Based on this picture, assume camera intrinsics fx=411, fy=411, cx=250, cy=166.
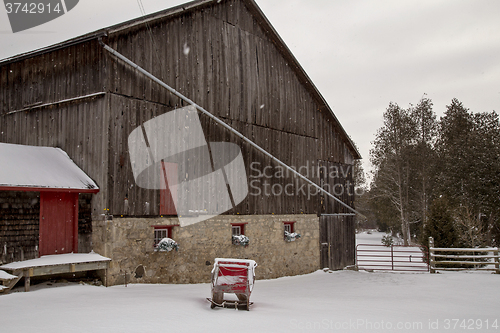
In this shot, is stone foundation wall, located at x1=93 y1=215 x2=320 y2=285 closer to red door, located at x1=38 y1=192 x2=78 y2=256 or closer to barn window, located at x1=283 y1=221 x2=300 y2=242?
barn window, located at x1=283 y1=221 x2=300 y2=242

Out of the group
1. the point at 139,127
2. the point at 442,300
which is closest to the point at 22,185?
the point at 139,127

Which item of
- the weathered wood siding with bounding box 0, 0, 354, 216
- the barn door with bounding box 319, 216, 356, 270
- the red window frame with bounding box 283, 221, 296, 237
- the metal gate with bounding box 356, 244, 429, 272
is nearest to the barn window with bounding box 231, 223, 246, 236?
the weathered wood siding with bounding box 0, 0, 354, 216

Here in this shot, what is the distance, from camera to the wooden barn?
10.8 meters

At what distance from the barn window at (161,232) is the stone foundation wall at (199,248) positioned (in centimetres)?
12

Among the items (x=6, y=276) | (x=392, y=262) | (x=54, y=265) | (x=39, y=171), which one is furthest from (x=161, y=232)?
(x=392, y=262)

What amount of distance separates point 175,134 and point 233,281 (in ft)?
18.8

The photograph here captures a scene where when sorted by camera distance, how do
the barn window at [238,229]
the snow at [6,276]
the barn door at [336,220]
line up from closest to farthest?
the snow at [6,276]
the barn window at [238,229]
the barn door at [336,220]

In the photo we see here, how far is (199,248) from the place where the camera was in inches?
502

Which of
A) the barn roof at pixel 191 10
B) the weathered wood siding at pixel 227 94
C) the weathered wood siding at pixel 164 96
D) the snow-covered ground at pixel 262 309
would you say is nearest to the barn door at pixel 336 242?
the weathered wood siding at pixel 164 96

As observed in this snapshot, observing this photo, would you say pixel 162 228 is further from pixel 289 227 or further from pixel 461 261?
pixel 461 261

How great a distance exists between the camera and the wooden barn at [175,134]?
1077 centimetres

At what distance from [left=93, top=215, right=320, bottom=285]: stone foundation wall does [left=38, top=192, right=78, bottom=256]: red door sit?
626mm

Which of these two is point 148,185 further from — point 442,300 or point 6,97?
point 442,300

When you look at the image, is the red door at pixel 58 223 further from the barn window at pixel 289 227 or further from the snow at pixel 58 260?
the barn window at pixel 289 227
